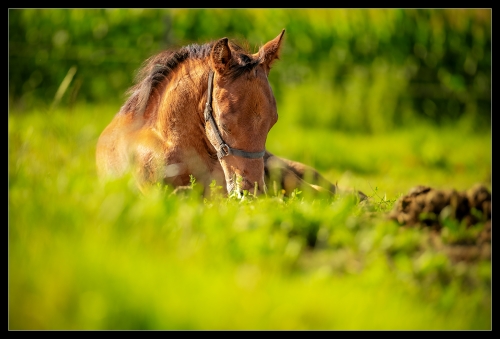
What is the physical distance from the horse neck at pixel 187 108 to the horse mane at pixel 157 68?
0.69ft

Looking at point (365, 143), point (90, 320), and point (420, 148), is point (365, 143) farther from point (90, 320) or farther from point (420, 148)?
point (90, 320)

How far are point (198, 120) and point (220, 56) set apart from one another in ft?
2.01

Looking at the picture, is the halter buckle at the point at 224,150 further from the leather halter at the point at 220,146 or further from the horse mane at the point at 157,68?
the horse mane at the point at 157,68

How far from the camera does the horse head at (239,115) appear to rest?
5.32 meters

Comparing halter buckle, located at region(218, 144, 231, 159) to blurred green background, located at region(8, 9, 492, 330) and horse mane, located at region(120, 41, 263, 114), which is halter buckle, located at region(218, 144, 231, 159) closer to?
blurred green background, located at region(8, 9, 492, 330)

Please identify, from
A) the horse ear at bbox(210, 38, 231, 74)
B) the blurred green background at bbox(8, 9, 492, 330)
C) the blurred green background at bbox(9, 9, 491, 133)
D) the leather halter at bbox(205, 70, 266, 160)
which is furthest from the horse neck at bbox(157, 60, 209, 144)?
the blurred green background at bbox(9, 9, 491, 133)

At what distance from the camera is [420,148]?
12.3 metres

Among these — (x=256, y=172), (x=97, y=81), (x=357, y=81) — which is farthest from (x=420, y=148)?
(x=256, y=172)

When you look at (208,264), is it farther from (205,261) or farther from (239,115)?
(239,115)

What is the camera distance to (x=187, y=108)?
576cm

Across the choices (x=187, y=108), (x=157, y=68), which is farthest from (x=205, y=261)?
(x=157, y=68)

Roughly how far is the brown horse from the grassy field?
69 centimetres

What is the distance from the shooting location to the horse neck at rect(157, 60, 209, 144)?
5.71 m

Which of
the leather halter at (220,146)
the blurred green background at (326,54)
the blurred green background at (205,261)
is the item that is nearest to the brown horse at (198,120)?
the leather halter at (220,146)
